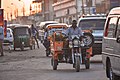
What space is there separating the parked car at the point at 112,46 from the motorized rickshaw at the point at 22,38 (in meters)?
23.9

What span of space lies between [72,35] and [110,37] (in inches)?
190

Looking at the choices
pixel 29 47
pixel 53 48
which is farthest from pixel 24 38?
pixel 53 48

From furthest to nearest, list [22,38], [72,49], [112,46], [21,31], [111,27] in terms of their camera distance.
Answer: [21,31], [22,38], [72,49], [111,27], [112,46]

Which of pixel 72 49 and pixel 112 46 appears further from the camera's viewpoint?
pixel 72 49

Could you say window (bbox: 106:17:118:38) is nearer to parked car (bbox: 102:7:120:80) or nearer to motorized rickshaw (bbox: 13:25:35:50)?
parked car (bbox: 102:7:120:80)

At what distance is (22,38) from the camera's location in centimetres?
4034

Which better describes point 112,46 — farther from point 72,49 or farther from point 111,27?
point 72,49

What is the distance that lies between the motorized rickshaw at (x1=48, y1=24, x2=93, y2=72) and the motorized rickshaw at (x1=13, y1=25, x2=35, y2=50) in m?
19.1

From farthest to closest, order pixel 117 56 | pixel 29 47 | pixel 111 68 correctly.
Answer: pixel 29 47
pixel 111 68
pixel 117 56

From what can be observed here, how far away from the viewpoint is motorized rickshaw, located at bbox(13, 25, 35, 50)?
1578 inches

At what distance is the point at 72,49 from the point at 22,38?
20644 millimetres

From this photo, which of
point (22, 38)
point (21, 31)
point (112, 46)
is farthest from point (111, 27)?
point (21, 31)

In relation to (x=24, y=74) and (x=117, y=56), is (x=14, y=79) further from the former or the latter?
(x=117, y=56)

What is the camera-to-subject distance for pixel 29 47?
143 feet
